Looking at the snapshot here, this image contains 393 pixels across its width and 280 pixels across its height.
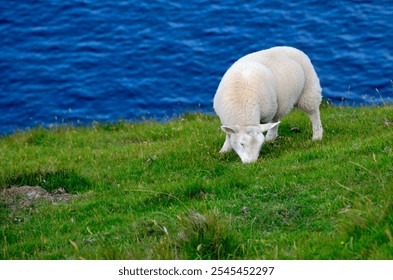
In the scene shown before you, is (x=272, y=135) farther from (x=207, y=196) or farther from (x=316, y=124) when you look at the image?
(x=207, y=196)

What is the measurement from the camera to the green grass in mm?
7809

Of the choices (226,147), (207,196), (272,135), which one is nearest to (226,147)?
(226,147)

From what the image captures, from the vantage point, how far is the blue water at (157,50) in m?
26.3

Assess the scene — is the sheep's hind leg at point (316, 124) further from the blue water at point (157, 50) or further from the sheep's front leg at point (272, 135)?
the blue water at point (157, 50)

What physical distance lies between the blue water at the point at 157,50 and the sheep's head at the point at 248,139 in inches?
452

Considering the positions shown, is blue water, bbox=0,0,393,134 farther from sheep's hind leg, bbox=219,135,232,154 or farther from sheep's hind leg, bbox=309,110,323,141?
sheep's hind leg, bbox=219,135,232,154

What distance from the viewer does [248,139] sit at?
12766 millimetres

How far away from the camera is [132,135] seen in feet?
56.4

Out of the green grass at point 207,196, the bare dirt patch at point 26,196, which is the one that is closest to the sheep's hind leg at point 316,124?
the green grass at point 207,196

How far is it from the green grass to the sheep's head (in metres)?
0.26

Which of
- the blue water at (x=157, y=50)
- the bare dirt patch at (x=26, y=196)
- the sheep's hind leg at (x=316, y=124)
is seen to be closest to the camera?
the bare dirt patch at (x=26, y=196)

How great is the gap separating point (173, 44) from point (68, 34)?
14.7 ft

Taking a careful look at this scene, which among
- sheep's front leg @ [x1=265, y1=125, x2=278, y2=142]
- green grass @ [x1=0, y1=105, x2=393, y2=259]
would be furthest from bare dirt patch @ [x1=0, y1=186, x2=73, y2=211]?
sheep's front leg @ [x1=265, y1=125, x2=278, y2=142]
